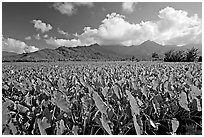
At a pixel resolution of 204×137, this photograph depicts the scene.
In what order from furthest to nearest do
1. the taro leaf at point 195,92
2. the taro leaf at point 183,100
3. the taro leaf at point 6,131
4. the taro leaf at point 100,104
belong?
the taro leaf at point 195,92, the taro leaf at point 183,100, the taro leaf at point 100,104, the taro leaf at point 6,131

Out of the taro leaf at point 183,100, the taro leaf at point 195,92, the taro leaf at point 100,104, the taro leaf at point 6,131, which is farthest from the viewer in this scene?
the taro leaf at point 195,92

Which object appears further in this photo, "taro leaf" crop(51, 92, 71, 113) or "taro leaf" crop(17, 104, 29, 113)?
"taro leaf" crop(17, 104, 29, 113)

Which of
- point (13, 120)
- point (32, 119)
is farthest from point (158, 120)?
point (13, 120)

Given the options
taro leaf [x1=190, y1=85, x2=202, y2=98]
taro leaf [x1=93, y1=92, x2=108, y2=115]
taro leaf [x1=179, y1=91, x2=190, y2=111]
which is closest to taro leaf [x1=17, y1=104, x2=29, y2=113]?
taro leaf [x1=93, y1=92, x2=108, y2=115]

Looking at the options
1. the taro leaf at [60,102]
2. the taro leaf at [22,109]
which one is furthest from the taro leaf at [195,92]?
the taro leaf at [22,109]

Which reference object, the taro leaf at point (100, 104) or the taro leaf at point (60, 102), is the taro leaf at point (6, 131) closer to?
the taro leaf at point (60, 102)

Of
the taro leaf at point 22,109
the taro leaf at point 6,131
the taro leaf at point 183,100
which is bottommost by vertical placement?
the taro leaf at point 6,131

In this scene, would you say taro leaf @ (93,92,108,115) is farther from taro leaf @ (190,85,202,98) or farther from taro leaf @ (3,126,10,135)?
taro leaf @ (190,85,202,98)

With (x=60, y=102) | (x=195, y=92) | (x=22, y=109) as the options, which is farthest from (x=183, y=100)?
(x=22, y=109)

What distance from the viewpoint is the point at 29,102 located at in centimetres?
216

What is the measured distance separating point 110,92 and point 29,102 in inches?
31.6

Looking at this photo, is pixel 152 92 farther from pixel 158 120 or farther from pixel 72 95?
pixel 72 95

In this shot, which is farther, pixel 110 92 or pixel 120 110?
pixel 110 92

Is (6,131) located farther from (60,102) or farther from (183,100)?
(183,100)
